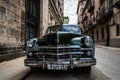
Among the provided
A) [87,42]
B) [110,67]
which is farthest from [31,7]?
[87,42]

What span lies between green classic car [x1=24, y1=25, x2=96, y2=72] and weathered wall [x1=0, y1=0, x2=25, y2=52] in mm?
3102

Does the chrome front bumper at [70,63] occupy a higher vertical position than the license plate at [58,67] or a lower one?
higher

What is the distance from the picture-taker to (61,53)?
5.57 m

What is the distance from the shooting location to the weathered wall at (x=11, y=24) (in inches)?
342

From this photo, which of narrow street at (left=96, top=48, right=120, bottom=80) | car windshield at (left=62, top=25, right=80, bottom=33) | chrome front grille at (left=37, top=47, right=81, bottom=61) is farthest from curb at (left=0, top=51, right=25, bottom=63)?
narrow street at (left=96, top=48, right=120, bottom=80)

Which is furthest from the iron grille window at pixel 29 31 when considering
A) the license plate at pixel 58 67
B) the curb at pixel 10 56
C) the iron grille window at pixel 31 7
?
the license plate at pixel 58 67

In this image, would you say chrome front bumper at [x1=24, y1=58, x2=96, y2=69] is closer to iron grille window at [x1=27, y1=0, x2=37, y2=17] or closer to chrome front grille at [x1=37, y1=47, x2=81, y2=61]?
chrome front grille at [x1=37, y1=47, x2=81, y2=61]

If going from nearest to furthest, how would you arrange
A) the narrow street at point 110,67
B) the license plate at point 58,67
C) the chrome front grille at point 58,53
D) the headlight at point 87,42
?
the license plate at point 58,67 → the chrome front grille at point 58,53 → the headlight at point 87,42 → the narrow street at point 110,67

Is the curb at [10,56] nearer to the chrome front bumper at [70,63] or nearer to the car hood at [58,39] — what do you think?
the car hood at [58,39]

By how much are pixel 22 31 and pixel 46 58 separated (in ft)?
21.5

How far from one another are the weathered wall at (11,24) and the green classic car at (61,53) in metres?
3.10

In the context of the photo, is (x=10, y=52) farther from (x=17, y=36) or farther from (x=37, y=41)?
(x=37, y=41)

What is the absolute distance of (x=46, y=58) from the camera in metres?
5.64

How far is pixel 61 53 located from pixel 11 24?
4978 millimetres
